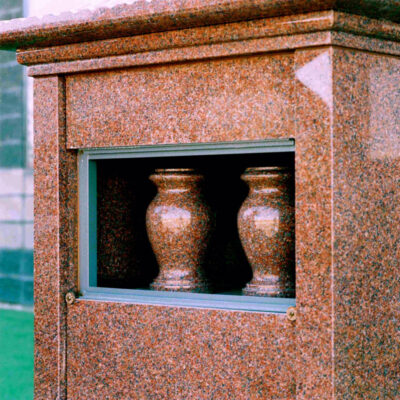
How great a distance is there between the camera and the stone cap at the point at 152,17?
1.90 meters

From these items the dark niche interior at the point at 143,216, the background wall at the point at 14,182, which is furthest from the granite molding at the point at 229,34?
the background wall at the point at 14,182

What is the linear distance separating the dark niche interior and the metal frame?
122mm

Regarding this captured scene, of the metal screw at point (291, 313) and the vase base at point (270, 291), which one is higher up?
the vase base at point (270, 291)

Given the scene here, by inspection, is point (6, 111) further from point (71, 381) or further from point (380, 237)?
point (380, 237)

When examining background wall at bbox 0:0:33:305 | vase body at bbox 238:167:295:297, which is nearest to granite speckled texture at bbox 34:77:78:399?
vase body at bbox 238:167:295:297

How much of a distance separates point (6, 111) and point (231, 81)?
5.00m

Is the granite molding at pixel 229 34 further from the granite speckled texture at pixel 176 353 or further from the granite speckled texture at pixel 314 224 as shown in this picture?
the granite speckled texture at pixel 176 353

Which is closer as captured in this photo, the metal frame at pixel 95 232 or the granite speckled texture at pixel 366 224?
the granite speckled texture at pixel 366 224

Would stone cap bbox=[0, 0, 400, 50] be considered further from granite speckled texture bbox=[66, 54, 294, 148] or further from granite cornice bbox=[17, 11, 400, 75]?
granite speckled texture bbox=[66, 54, 294, 148]

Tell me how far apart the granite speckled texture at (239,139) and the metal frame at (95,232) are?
4 cm

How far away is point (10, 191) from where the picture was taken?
663 centimetres

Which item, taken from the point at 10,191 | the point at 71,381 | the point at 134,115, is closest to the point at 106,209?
the point at 134,115

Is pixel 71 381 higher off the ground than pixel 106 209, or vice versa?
pixel 106 209

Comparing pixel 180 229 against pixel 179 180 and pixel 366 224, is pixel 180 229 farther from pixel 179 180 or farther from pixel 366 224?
pixel 366 224
